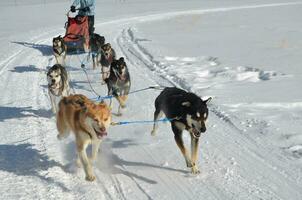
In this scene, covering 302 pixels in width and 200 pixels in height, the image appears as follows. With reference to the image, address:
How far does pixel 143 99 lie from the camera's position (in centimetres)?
655

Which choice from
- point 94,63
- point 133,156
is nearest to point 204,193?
point 133,156

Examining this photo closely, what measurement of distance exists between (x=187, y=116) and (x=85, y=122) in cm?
95

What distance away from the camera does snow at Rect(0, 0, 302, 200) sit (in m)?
3.85

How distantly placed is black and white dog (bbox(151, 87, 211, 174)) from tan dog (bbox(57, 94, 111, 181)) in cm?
73

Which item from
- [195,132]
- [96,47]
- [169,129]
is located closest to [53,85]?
[169,129]

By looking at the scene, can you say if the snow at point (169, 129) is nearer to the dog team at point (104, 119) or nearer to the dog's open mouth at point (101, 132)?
the dog team at point (104, 119)

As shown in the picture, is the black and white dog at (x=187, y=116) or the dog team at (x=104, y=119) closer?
the dog team at (x=104, y=119)

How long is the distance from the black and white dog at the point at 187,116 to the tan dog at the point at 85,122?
2.40 feet

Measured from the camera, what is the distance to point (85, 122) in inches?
148

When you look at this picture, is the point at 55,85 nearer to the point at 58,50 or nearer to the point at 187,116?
the point at 187,116

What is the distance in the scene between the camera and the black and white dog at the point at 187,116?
383 centimetres

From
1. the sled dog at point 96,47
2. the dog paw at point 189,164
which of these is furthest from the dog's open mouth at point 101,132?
the sled dog at point 96,47

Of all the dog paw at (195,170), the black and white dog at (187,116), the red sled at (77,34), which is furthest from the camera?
the red sled at (77,34)

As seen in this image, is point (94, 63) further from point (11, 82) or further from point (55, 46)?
point (11, 82)
